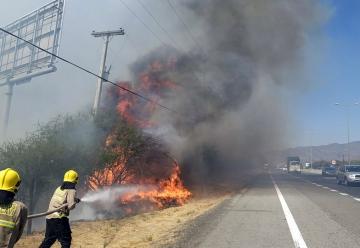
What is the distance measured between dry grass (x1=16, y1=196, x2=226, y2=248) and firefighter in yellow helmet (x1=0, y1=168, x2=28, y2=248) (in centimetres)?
483

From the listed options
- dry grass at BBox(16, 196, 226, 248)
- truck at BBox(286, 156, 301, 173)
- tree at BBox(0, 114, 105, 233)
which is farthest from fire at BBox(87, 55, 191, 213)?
truck at BBox(286, 156, 301, 173)

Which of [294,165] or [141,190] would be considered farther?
[294,165]

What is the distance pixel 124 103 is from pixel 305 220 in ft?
50.0

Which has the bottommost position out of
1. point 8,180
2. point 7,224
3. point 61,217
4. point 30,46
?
point 61,217

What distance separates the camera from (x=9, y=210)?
324cm

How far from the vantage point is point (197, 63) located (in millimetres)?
30109

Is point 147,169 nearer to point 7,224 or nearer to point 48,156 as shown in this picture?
point 48,156

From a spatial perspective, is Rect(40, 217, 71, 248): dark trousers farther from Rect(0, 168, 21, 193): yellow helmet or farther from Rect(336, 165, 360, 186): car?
Rect(336, 165, 360, 186): car

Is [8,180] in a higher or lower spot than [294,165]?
lower

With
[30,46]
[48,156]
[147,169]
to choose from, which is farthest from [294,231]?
[30,46]

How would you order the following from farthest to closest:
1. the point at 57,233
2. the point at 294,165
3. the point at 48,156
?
the point at 294,165 < the point at 48,156 < the point at 57,233

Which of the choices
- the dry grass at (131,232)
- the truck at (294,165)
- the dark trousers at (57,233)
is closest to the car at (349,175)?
the dry grass at (131,232)

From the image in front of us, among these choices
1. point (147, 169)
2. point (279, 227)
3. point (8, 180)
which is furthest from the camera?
point (147, 169)

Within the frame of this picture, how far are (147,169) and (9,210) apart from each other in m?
17.9
